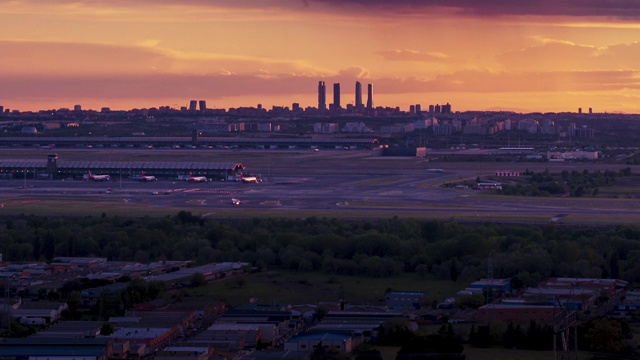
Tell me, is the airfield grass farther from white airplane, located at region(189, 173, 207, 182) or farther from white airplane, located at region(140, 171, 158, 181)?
white airplane, located at region(140, 171, 158, 181)

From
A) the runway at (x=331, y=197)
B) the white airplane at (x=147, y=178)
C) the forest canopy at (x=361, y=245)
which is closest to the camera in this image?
the forest canopy at (x=361, y=245)

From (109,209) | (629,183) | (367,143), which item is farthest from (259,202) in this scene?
(367,143)

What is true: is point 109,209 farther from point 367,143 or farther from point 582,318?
point 367,143

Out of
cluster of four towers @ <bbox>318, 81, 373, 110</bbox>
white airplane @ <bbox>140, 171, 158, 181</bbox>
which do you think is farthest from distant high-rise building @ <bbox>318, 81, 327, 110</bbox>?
white airplane @ <bbox>140, 171, 158, 181</bbox>

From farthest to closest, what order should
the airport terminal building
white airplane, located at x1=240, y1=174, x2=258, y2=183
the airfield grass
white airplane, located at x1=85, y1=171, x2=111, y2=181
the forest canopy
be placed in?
the airport terminal building, white airplane, located at x1=85, y1=171, x2=111, y2=181, white airplane, located at x1=240, y1=174, x2=258, y2=183, the forest canopy, the airfield grass

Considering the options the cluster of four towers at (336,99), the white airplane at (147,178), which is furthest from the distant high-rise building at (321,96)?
the white airplane at (147,178)

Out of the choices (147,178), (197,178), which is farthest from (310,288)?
(147,178)

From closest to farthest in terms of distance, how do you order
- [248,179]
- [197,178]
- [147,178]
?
[248,179] < [197,178] < [147,178]

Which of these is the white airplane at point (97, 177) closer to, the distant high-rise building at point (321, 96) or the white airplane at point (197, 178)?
the white airplane at point (197, 178)

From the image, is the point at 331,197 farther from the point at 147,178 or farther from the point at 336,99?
the point at 336,99
